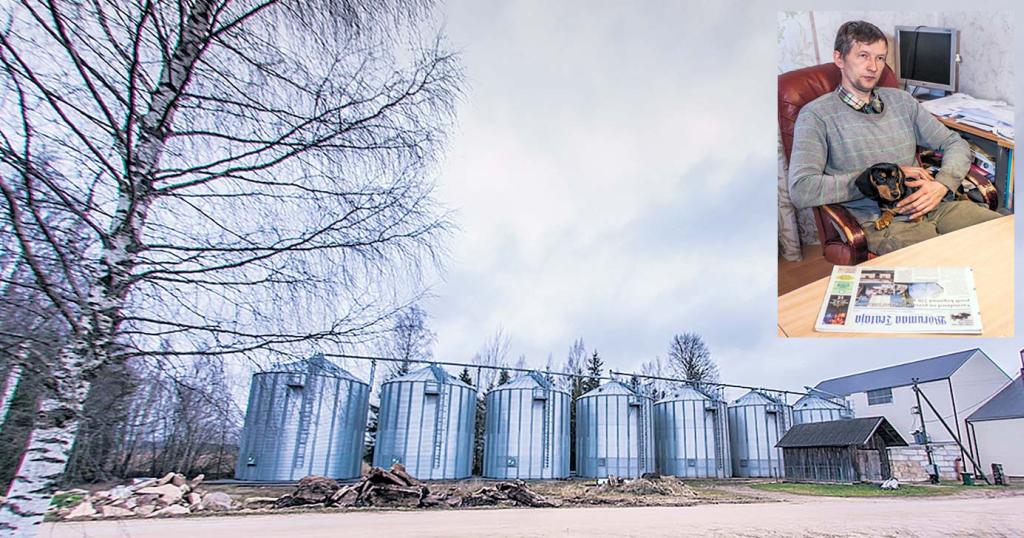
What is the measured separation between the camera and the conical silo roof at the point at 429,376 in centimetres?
1601

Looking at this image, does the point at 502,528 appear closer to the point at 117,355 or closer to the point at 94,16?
the point at 117,355

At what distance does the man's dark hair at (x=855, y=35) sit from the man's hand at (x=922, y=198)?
1823mm

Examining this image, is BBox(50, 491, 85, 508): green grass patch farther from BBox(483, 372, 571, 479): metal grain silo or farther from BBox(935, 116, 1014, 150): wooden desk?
BBox(483, 372, 571, 479): metal grain silo

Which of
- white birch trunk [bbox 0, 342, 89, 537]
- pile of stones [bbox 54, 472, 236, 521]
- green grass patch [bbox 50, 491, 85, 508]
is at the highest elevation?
white birch trunk [bbox 0, 342, 89, 537]

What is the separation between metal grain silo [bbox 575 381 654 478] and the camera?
18.8 metres

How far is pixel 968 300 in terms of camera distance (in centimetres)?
611

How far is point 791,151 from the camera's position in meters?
6.99

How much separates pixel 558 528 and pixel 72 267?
5920mm

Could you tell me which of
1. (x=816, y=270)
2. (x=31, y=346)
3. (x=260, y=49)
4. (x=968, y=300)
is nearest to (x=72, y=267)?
(x=31, y=346)

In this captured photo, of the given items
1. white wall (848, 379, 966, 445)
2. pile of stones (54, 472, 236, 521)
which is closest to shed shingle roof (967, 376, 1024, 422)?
white wall (848, 379, 966, 445)

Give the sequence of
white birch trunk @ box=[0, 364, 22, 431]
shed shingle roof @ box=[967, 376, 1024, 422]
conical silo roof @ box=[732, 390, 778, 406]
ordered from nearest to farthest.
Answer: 1. white birch trunk @ box=[0, 364, 22, 431]
2. shed shingle roof @ box=[967, 376, 1024, 422]
3. conical silo roof @ box=[732, 390, 778, 406]

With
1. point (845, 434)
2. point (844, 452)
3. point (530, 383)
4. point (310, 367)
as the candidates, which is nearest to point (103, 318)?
point (310, 367)

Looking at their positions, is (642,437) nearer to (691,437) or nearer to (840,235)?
(691,437)

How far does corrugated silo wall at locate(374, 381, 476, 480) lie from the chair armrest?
11.7 m
